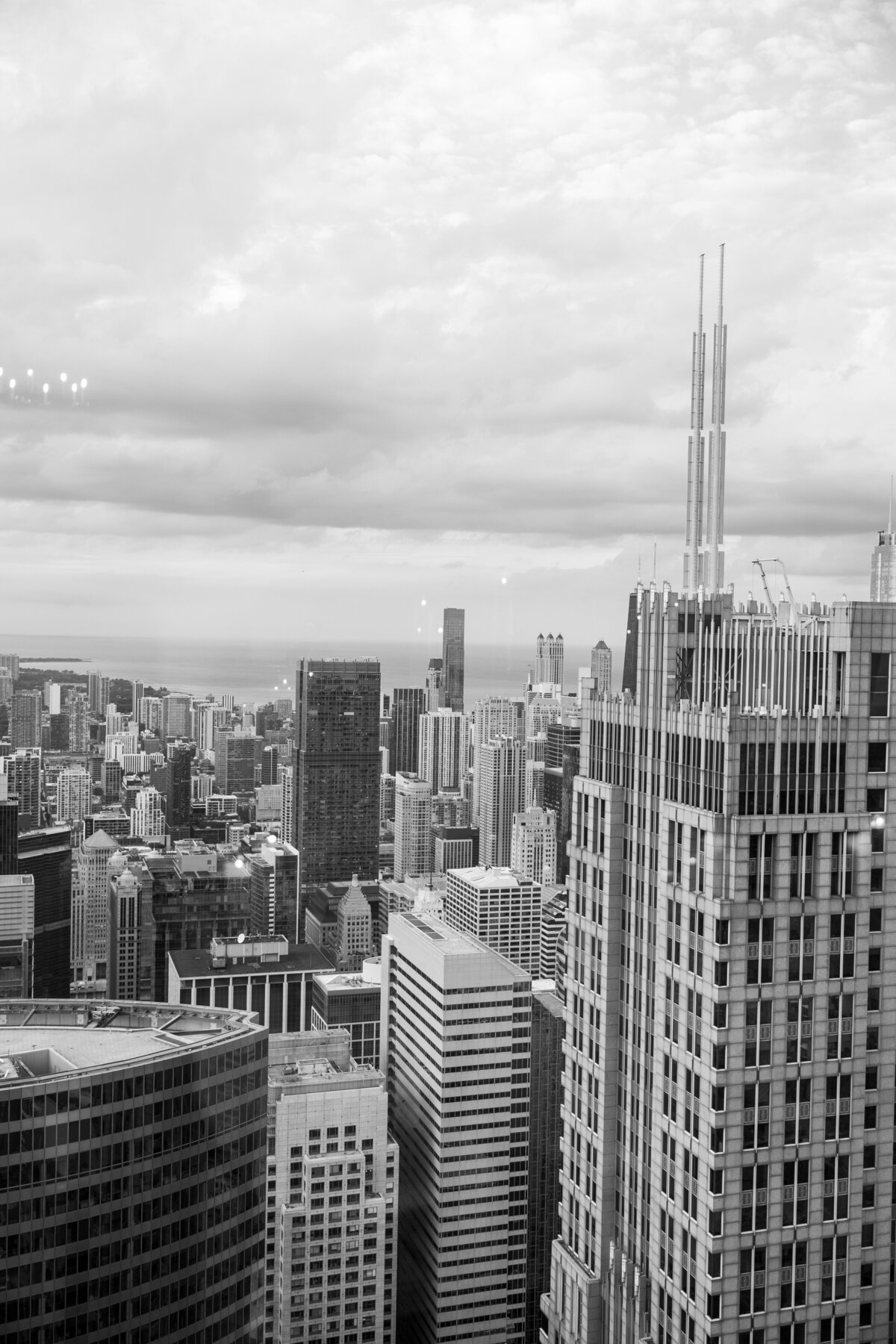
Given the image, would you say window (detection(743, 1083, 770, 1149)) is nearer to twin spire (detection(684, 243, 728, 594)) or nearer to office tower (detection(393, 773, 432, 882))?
twin spire (detection(684, 243, 728, 594))

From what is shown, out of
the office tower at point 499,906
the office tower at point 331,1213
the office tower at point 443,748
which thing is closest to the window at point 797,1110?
the office tower at point 331,1213

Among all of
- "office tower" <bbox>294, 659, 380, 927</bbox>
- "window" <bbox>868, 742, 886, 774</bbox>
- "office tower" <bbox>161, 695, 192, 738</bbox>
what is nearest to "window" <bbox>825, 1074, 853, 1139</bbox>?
"window" <bbox>868, 742, 886, 774</bbox>

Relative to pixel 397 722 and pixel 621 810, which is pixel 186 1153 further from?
pixel 397 722

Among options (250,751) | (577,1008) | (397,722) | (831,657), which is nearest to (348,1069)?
(250,751)

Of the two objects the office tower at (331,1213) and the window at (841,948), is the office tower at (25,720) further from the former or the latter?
the window at (841,948)

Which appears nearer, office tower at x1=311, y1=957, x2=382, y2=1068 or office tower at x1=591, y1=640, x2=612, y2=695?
office tower at x1=591, y1=640, x2=612, y2=695

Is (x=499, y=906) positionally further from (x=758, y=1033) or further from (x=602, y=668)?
(x=758, y=1033)
